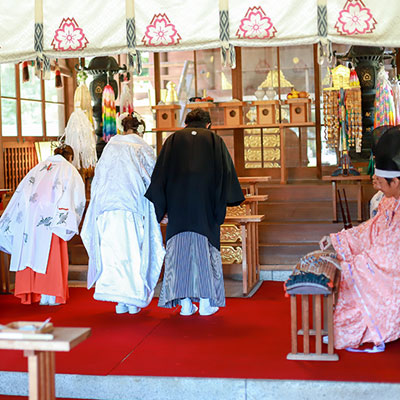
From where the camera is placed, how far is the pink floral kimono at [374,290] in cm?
399

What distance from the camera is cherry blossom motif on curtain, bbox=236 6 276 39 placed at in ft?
13.4

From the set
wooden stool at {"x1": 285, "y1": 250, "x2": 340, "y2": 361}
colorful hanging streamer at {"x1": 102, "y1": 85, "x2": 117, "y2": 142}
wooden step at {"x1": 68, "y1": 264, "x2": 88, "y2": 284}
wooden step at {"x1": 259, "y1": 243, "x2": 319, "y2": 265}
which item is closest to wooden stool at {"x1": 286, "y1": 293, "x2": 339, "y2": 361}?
wooden stool at {"x1": 285, "y1": 250, "x2": 340, "y2": 361}

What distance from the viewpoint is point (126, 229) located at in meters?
5.25

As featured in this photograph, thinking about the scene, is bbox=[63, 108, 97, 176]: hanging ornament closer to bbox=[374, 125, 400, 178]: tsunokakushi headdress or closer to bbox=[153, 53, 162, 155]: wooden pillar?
bbox=[153, 53, 162, 155]: wooden pillar

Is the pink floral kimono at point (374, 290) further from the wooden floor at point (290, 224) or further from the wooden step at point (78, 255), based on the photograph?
the wooden step at point (78, 255)

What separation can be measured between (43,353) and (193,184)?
243cm

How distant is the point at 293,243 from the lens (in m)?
7.08

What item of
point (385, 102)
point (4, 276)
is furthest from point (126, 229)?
point (385, 102)

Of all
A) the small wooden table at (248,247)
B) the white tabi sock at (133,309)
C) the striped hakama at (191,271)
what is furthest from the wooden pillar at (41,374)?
the small wooden table at (248,247)

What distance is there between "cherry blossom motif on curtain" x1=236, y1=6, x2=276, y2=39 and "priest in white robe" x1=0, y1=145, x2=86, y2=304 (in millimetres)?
2277

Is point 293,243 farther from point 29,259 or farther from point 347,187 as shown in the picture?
point 29,259

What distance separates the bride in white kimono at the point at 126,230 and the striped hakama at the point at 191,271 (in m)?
0.27

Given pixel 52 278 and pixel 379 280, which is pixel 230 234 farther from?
pixel 379 280

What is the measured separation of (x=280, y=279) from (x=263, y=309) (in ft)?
3.98
